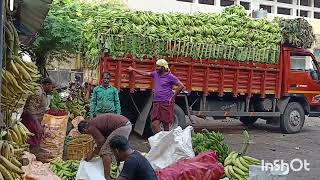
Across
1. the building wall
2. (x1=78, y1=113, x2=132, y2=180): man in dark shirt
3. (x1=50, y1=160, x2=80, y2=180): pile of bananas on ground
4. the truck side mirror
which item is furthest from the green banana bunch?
the building wall

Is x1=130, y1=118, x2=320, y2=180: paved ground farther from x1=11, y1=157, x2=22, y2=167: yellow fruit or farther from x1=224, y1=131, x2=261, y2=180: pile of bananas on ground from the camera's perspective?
x1=11, y1=157, x2=22, y2=167: yellow fruit

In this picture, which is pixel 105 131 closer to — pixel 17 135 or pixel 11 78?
pixel 17 135

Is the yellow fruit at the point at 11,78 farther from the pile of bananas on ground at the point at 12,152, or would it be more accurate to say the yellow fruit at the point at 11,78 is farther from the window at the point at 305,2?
the window at the point at 305,2

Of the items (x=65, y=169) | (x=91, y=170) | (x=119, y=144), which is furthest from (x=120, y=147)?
(x=65, y=169)

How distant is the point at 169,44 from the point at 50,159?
174 inches

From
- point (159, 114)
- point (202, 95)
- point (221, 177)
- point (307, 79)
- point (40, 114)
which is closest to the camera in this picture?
point (221, 177)

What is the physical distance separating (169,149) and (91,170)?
5.37 ft

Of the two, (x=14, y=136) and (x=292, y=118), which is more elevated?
(x=14, y=136)

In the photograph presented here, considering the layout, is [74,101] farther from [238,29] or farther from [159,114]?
[238,29]

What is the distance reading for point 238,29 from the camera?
12430 millimetres

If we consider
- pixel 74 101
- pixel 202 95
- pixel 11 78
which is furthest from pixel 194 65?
pixel 11 78

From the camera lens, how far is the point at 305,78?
13430 mm

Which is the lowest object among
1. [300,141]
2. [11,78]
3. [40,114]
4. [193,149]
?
[300,141]

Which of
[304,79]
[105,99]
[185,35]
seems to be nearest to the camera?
[105,99]
